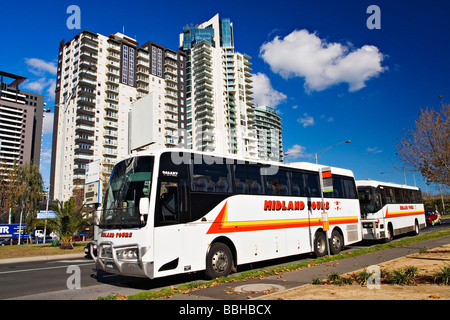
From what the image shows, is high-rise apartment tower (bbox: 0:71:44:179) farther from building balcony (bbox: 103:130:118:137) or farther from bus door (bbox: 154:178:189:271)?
bus door (bbox: 154:178:189:271)

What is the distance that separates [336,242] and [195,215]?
8363 millimetres

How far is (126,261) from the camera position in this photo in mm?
8195

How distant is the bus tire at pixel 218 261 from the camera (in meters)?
9.32

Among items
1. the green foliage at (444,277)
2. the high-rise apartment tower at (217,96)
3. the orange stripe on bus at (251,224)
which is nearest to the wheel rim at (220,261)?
the orange stripe on bus at (251,224)

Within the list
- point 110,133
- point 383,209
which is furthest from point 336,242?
point 110,133

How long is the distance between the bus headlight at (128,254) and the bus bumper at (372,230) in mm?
14047

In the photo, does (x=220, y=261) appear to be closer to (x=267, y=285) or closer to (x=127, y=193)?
(x=267, y=285)

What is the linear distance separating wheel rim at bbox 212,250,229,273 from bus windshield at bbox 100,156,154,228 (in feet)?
8.53

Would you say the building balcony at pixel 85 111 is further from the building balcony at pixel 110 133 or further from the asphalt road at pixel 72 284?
the asphalt road at pixel 72 284

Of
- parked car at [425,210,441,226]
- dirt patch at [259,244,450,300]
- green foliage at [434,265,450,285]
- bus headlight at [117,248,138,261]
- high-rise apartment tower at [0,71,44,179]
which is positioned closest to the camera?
dirt patch at [259,244,450,300]

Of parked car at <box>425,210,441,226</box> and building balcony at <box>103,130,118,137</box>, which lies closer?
parked car at <box>425,210,441,226</box>

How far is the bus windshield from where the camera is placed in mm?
8445

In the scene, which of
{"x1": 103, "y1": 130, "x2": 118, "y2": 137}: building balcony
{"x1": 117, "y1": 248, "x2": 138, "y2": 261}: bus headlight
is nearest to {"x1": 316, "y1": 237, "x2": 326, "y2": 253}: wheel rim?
{"x1": 117, "y1": 248, "x2": 138, "y2": 261}: bus headlight
